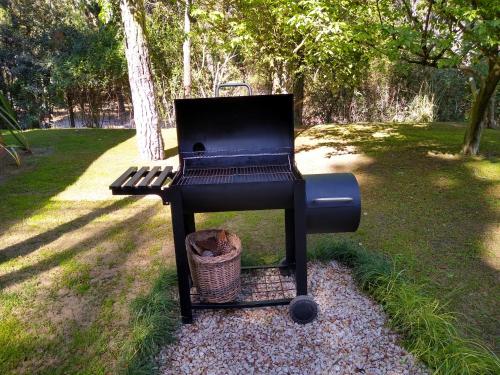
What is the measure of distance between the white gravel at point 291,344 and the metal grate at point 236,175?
0.86m

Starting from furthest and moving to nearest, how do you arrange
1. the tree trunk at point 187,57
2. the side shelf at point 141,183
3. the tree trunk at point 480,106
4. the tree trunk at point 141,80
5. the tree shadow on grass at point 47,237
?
1. the tree trunk at point 187,57
2. the tree trunk at point 141,80
3. the tree trunk at point 480,106
4. the tree shadow on grass at point 47,237
5. the side shelf at point 141,183

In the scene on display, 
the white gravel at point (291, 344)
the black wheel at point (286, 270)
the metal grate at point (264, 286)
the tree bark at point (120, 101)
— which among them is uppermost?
the tree bark at point (120, 101)

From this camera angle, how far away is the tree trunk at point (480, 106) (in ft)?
16.7

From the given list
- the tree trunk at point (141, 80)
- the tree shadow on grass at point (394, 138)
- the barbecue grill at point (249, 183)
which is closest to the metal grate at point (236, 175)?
the barbecue grill at point (249, 183)

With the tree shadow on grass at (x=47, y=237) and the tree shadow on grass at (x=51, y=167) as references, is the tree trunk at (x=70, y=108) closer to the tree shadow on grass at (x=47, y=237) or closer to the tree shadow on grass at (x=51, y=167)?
the tree shadow on grass at (x=51, y=167)

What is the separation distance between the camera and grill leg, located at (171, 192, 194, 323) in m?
2.22

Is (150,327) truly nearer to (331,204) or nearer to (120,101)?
(331,204)

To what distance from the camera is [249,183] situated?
219 centimetres

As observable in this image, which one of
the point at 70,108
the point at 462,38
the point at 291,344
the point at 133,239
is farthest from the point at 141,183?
the point at 70,108

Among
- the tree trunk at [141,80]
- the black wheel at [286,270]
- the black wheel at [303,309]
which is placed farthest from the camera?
the tree trunk at [141,80]

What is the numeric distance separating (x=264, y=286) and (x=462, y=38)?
12.6 ft

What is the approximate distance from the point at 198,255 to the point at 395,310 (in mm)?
1241

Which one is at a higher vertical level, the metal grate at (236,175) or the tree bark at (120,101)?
the tree bark at (120,101)

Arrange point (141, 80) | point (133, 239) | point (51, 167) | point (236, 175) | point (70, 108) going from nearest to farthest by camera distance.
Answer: point (236, 175) < point (133, 239) < point (141, 80) < point (51, 167) < point (70, 108)
